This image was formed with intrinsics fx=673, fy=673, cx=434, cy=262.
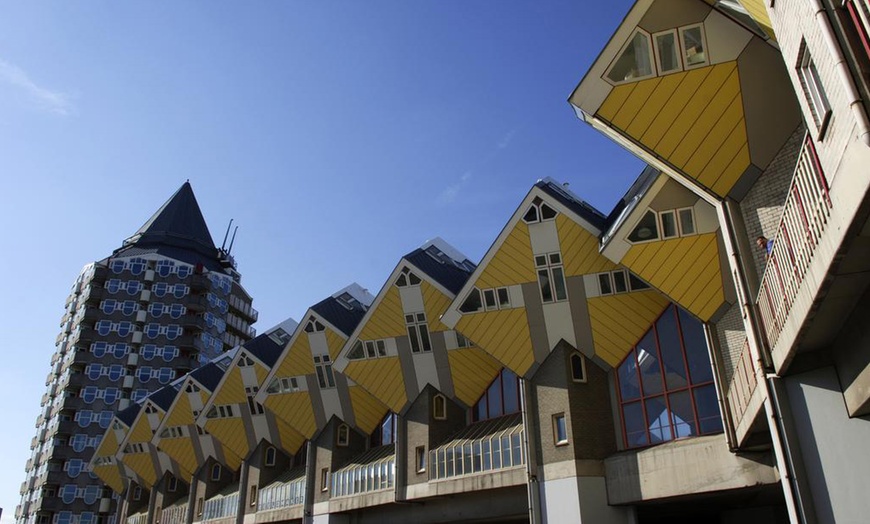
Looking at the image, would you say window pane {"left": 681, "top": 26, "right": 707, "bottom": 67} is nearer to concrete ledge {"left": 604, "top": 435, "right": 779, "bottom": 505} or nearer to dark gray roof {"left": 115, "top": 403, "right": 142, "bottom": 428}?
concrete ledge {"left": 604, "top": 435, "right": 779, "bottom": 505}

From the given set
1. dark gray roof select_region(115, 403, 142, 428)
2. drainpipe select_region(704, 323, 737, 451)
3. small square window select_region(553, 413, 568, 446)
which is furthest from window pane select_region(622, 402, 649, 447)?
dark gray roof select_region(115, 403, 142, 428)

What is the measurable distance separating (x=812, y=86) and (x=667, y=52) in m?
7.38

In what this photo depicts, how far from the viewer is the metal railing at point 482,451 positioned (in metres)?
27.5

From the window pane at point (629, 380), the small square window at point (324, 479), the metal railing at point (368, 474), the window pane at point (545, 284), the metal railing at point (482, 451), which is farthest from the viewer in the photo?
the small square window at point (324, 479)

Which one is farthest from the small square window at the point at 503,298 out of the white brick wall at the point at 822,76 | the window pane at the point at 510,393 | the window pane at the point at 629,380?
the white brick wall at the point at 822,76

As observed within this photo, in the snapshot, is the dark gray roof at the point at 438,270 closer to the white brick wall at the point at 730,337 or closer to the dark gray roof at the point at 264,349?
the white brick wall at the point at 730,337

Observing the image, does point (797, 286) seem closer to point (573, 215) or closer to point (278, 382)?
point (573, 215)

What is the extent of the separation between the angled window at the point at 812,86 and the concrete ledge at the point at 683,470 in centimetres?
1290

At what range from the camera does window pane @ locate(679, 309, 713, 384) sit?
22.9 m

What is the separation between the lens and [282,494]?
3919cm

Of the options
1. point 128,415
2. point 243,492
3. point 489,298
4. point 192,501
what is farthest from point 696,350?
point 128,415

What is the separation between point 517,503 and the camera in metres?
27.8

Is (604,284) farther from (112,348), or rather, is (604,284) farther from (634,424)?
(112,348)

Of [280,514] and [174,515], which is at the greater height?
[174,515]
